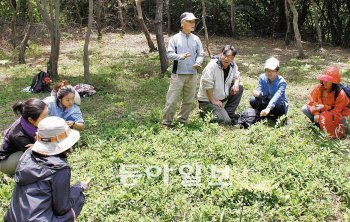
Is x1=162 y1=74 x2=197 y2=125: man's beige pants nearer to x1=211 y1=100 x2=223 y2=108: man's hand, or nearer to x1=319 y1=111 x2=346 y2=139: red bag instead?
x1=211 y1=100 x2=223 y2=108: man's hand

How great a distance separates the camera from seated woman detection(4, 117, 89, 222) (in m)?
2.68

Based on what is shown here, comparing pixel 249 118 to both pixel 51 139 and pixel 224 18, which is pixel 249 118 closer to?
pixel 51 139

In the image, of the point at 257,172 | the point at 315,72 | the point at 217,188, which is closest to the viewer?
the point at 217,188

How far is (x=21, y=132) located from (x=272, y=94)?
12.6 feet

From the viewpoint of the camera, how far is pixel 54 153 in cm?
279

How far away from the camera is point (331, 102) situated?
563 centimetres

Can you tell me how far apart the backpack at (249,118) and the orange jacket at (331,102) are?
33.0 inches

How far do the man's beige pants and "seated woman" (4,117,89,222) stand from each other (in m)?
3.16

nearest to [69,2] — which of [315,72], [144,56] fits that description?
[144,56]

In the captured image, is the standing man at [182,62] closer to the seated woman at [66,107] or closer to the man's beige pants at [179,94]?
the man's beige pants at [179,94]

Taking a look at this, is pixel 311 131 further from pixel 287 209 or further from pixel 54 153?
pixel 54 153

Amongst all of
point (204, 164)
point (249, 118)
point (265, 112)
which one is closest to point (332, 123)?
point (265, 112)

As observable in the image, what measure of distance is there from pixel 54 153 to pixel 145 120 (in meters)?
3.72

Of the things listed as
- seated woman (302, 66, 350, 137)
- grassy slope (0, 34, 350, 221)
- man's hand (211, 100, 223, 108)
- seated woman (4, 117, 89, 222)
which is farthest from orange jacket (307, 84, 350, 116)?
seated woman (4, 117, 89, 222)
